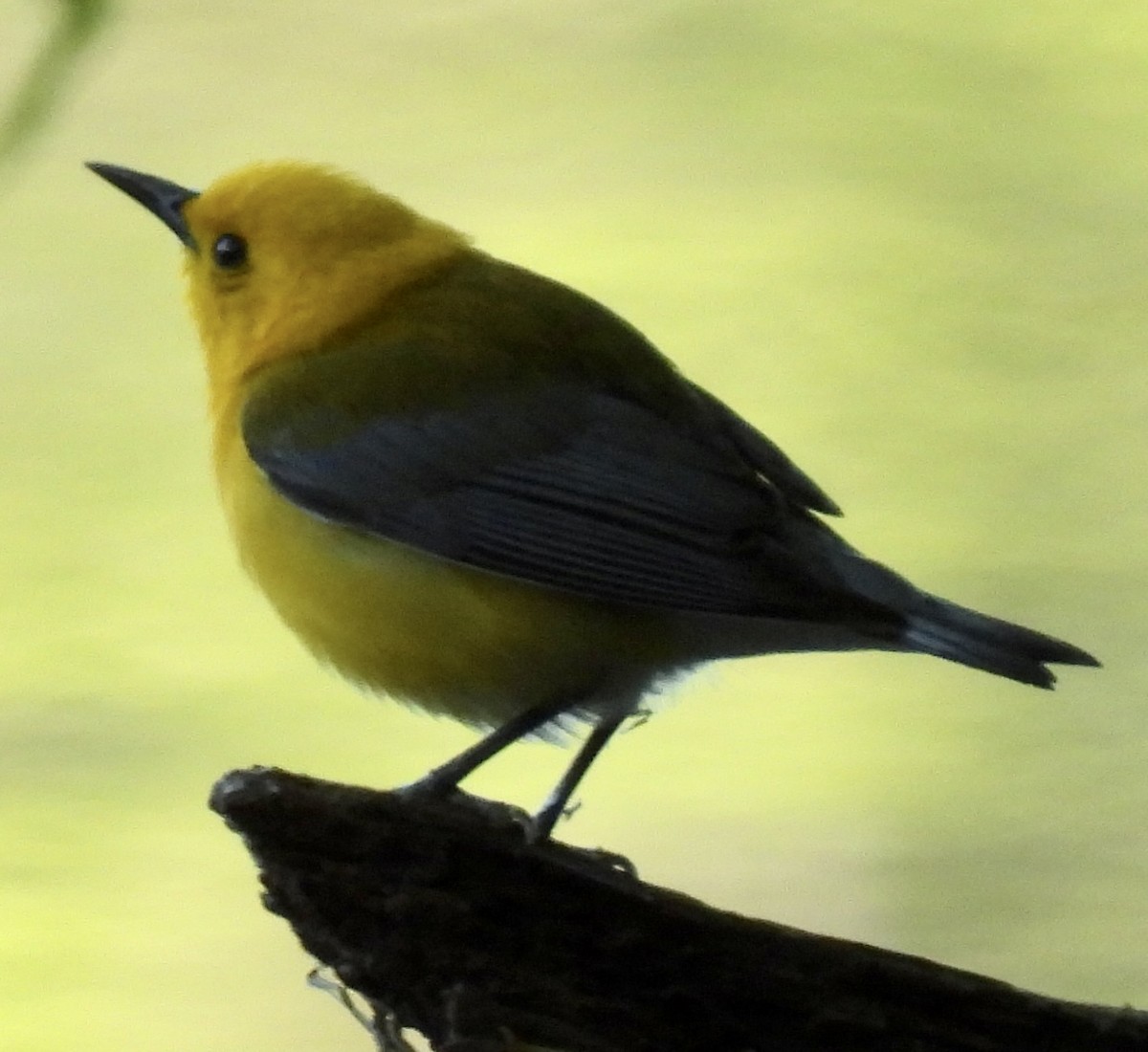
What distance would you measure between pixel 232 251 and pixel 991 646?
0.93 meters

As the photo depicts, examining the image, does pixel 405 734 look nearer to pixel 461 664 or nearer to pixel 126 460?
pixel 126 460

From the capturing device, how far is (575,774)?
6.28ft

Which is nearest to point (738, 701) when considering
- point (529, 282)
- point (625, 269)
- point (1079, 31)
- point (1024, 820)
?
point (1024, 820)

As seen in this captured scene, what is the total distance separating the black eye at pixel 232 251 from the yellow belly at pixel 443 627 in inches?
13.3

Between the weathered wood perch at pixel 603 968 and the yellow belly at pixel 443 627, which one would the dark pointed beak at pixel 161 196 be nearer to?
the yellow belly at pixel 443 627

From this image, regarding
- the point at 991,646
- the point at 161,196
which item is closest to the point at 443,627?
the point at 991,646

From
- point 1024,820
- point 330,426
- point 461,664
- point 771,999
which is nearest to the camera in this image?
point 771,999

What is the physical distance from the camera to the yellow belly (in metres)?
1.74

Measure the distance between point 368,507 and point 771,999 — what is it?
0.60 m

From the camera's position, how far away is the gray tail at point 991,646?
1.60 meters

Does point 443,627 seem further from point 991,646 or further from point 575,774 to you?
point 991,646

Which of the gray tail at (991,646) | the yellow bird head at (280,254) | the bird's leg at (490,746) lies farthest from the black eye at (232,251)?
the gray tail at (991,646)

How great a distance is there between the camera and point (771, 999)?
1589mm

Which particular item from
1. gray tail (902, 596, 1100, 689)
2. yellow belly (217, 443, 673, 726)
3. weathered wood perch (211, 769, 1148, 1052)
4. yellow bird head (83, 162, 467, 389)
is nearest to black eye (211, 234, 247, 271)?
yellow bird head (83, 162, 467, 389)
